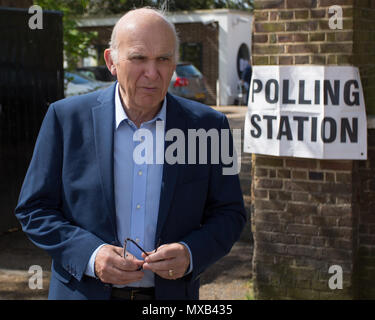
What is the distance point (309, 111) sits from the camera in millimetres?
4863

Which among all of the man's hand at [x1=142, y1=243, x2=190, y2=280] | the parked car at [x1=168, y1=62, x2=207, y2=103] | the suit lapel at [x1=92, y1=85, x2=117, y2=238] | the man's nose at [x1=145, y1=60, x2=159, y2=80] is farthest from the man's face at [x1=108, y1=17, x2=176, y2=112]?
the parked car at [x1=168, y1=62, x2=207, y2=103]

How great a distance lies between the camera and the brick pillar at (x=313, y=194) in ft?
15.9

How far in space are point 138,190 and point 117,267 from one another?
339 millimetres

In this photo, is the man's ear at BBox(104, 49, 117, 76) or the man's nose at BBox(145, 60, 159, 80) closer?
the man's nose at BBox(145, 60, 159, 80)

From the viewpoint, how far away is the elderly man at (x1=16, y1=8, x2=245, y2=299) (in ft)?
7.70

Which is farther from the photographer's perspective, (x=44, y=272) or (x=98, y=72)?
(x=98, y=72)

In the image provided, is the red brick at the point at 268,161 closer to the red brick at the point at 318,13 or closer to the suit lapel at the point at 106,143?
the red brick at the point at 318,13

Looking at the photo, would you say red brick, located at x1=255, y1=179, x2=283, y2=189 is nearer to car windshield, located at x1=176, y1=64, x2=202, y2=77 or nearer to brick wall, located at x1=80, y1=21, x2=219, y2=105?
car windshield, located at x1=176, y1=64, x2=202, y2=77

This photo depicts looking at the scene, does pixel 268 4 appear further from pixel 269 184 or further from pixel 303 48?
pixel 269 184

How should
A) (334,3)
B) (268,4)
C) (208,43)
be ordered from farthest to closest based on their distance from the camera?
1. (208,43)
2. (268,4)
3. (334,3)

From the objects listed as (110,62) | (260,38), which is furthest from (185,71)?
(110,62)

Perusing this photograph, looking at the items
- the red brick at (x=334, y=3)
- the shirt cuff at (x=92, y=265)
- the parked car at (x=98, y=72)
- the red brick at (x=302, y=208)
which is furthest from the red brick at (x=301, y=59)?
the parked car at (x=98, y=72)

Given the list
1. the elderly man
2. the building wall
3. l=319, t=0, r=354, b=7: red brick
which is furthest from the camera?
the building wall
